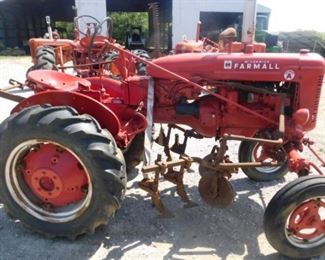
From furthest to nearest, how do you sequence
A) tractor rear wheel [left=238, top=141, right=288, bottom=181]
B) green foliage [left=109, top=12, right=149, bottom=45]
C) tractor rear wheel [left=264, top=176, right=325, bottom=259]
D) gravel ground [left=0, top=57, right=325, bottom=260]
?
1. green foliage [left=109, top=12, right=149, bottom=45]
2. tractor rear wheel [left=238, top=141, right=288, bottom=181]
3. gravel ground [left=0, top=57, right=325, bottom=260]
4. tractor rear wheel [left=264, top=176, right=325, bottom=259]

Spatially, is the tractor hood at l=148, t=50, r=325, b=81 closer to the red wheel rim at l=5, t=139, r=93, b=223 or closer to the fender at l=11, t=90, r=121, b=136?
the fender at l=11, t=90, r=121, b=136

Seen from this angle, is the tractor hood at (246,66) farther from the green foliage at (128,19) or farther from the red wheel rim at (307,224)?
the green foliage at (128,19)

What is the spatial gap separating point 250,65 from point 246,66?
31mm

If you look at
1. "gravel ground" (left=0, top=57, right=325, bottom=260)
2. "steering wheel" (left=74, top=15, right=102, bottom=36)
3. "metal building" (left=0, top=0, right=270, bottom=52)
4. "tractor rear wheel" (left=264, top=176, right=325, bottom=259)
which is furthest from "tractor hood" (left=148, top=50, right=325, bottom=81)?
"metal building" (left=0, top=0, right=270, bottom=52)

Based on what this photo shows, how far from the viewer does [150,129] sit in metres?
3.16

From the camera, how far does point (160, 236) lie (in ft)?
9.98

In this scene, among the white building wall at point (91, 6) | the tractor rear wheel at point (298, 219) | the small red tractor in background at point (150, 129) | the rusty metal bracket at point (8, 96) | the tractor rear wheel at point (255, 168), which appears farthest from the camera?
the white building wall at point (91, 6)

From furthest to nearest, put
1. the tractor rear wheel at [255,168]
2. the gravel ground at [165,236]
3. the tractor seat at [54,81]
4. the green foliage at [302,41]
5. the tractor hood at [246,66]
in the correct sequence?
1. the green foliage at [302,41]
2. the tractor rear wheel at [255,168]
3. the tractor seat at [54,81]
4. the tractor hood at [246,66]
5. the gravel ground at [165,236]

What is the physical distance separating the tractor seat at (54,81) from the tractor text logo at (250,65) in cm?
122

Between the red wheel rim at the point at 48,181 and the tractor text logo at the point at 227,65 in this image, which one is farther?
the tractor text logo at the point at 227,65

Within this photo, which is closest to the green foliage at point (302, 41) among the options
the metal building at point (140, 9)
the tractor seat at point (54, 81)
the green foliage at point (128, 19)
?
the metal building at point (140, 9)

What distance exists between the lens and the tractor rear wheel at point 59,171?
2650mm

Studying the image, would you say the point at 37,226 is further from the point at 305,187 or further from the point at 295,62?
the point at 295,62

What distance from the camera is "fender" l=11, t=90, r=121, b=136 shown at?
9.75 feet
